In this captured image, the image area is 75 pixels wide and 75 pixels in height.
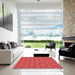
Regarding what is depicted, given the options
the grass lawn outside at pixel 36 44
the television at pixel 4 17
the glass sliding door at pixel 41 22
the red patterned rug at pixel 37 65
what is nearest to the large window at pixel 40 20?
the glass sliding door at pixel 41 22

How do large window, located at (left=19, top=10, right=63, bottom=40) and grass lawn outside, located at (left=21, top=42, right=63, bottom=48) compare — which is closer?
large window, located at (left=19, top=10, right=63, bottom=40)

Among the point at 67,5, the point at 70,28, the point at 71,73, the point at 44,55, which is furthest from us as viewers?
the point at 67,5

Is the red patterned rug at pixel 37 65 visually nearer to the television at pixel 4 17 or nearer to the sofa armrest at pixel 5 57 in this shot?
the sofa armrest at pixel 5 57

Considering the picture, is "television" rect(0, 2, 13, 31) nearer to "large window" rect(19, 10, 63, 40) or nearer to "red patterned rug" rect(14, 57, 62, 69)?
"red patterned rug" rect(14, 57, 62, 69)

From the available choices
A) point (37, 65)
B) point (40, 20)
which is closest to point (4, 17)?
point (37, 65)

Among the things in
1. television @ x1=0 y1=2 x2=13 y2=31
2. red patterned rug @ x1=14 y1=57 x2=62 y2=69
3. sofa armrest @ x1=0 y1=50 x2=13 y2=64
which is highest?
television @ x1=0 y1=2 x2=13 y2=31

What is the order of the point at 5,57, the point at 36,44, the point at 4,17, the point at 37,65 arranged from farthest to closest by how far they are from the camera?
the point at 36,44, the point at 4,17, the point at 5,57, the point at 37,65

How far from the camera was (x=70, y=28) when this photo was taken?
7.36m

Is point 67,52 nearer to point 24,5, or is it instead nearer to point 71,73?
point 71,73

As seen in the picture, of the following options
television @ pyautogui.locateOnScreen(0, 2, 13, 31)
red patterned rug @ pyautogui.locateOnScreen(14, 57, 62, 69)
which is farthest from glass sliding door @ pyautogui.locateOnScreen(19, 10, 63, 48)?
red patterned rug @ pyautogui.locateOnScreen(14, 57, 62, 69)

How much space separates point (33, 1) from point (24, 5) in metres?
1.13

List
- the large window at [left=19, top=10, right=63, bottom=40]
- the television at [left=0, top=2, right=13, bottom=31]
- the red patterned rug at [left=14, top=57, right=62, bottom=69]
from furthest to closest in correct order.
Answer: the large window at [left=19, top=10, right=63, bottom=40] → the television at [left=0, top=2, right=13, bottom=31] → the red patterned rug at [left=14, top=57, right=62, bottom=69]

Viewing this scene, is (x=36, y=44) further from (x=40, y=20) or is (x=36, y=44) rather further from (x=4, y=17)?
(x=4, y=17)

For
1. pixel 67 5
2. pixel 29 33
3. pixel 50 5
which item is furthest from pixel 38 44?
pixel 67 5
